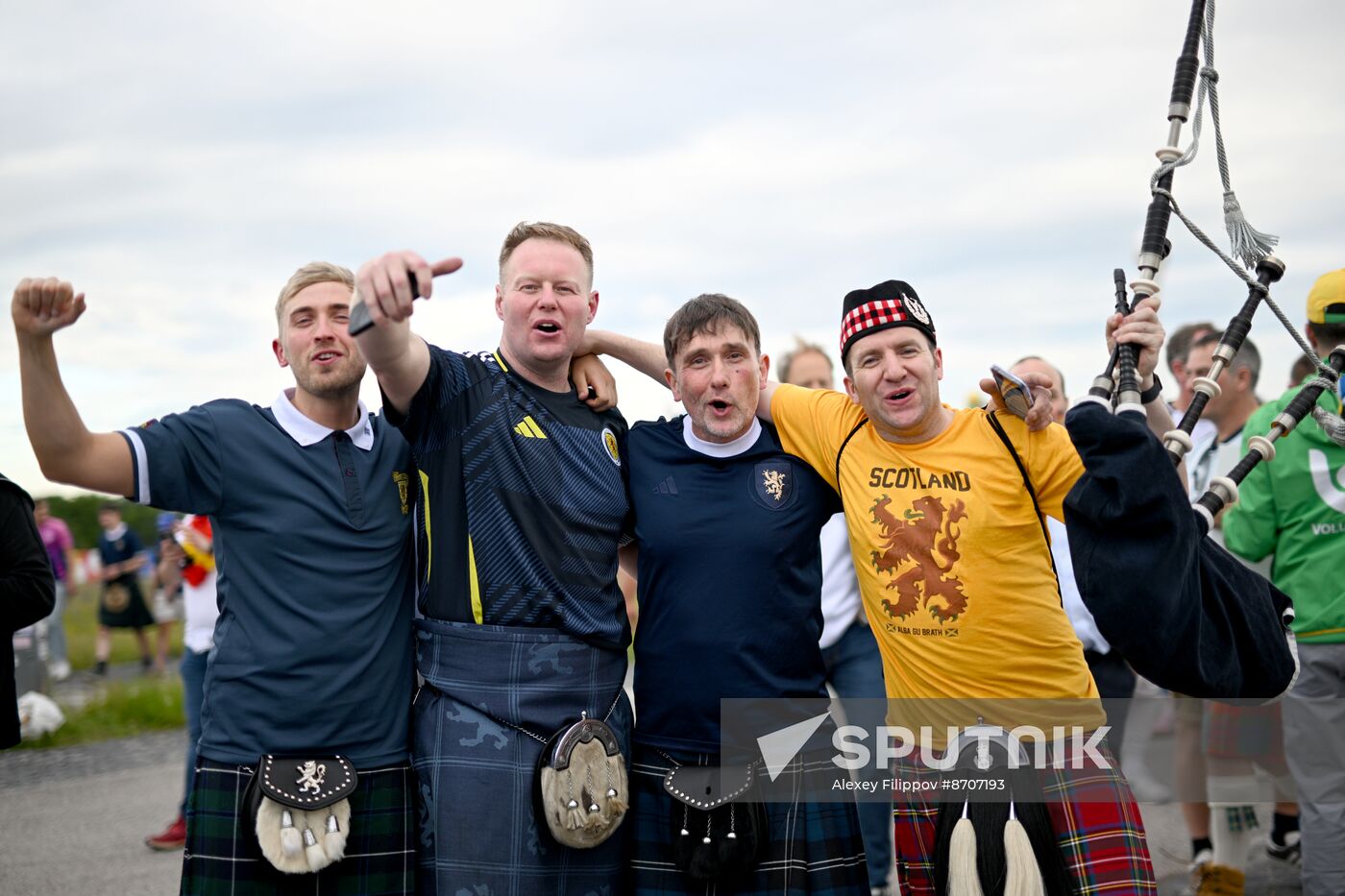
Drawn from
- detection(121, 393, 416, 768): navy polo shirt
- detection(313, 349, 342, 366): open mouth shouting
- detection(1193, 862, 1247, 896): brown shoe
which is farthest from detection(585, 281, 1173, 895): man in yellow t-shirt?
detection(1193, 862, 1247, 896): brown shoe

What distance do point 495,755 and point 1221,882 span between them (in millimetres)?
3175

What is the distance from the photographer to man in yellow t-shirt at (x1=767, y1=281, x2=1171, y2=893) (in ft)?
9.17

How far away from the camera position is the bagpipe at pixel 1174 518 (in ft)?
7.20

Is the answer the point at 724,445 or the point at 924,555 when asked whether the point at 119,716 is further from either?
the point at 924,555

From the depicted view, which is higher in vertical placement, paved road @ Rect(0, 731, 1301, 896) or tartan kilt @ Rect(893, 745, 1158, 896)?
tartan kilt @ Rect(893, 745, 1158, 896)

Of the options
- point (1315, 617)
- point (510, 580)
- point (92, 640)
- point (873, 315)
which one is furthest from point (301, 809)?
point (92, 640)

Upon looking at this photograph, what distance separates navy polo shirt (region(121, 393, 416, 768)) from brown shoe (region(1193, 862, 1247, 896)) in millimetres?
3288

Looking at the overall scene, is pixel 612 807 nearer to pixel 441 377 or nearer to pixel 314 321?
pixel 441 377

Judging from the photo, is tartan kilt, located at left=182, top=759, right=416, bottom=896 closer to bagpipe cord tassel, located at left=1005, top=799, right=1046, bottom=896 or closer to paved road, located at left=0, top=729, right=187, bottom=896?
bagpipe cord tassel, located at left=1005, top=799, right=1046, bottom=896

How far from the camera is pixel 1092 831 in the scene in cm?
277

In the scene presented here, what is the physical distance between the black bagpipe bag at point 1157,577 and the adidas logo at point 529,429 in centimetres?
134

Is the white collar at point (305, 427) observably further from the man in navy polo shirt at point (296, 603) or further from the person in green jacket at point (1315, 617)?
the person in green jacket at point (1315, 617)

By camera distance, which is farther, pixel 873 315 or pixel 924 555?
pixel 873 315

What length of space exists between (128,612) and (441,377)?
34.3 feet
